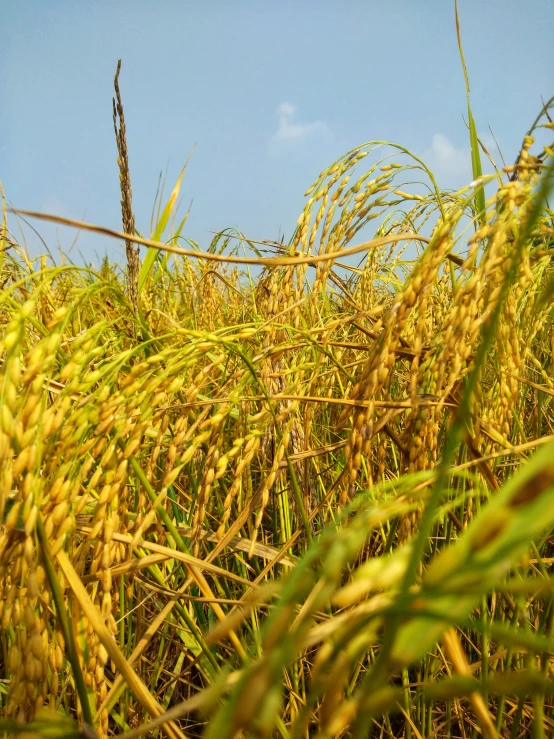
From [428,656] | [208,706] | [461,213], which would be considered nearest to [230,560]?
[428,656]

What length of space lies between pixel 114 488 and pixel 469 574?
493 millimetres

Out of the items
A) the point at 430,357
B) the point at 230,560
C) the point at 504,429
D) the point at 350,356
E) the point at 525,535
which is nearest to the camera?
the point at 525,535

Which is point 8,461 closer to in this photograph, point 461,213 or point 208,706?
point 208,706

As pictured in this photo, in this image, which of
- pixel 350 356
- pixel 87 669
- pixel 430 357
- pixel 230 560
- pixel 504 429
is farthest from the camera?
pixel 350 356

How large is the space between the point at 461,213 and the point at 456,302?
4.7 inches

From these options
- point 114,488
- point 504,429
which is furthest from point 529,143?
A: point 114,488

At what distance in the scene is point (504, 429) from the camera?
3.53ft

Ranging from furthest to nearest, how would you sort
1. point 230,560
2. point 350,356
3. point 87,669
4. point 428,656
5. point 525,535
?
point 350,356
point 230,560
point 428,656
point 87,669
point 525,535

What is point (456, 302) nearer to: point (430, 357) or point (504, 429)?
point (430, 357)

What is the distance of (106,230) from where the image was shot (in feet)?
1.92

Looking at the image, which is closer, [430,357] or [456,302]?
[456,302]

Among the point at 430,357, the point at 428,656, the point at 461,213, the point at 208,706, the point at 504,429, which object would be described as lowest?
the point at 428,656

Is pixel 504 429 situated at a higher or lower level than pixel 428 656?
higher

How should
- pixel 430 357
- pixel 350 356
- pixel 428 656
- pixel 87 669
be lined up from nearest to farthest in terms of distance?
pixel 87 669
pixel 430 357
pixel 428 656
pixel 350 356
